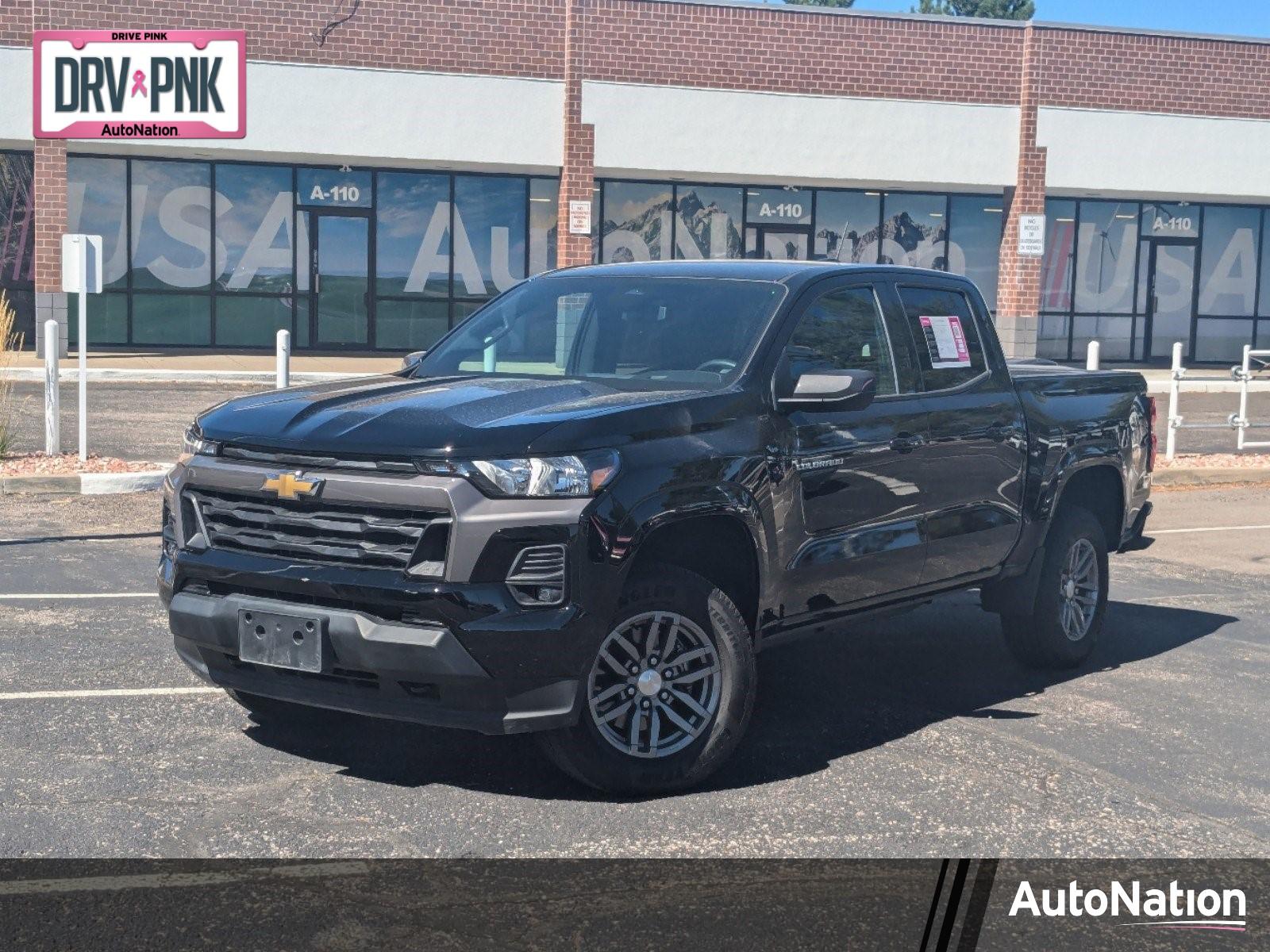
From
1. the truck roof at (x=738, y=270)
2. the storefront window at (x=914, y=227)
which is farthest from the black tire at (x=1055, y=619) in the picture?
the storefront window at (x=914, y=227)

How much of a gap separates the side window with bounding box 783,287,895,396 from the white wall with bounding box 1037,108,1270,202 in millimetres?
26132

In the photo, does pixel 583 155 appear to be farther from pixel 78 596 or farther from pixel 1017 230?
pixel 78 596

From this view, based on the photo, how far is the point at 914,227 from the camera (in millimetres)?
33219

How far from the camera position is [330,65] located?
28141 millimetres

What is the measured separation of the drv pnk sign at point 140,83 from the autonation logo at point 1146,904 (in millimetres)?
17240

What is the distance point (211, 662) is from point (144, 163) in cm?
2609

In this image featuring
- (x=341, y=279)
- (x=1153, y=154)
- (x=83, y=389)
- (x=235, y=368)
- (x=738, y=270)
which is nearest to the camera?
(x=738, y=270)

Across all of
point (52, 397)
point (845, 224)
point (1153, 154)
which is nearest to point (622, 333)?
point (52, 397)

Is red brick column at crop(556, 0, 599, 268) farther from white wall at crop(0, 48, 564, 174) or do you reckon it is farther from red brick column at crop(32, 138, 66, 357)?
red brick column at crop(32, 138, 66, 357)

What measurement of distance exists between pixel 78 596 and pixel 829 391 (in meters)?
5.21

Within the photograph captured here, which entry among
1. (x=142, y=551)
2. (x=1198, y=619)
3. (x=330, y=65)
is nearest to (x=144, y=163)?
(x=330, y=65)

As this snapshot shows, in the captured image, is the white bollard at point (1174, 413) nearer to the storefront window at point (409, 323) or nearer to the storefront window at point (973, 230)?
the storefront window at point (973, 230)

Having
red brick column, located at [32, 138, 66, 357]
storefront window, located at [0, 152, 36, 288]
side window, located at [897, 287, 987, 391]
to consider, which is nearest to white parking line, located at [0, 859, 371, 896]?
side window, located at [897, 287, 987, 391]

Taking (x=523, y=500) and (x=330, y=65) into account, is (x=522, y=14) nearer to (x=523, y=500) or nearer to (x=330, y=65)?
(x=330, y=65)
